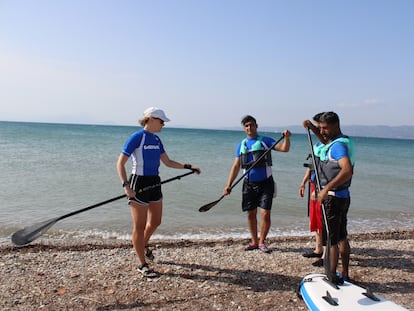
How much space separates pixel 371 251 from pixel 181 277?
3.48 meters

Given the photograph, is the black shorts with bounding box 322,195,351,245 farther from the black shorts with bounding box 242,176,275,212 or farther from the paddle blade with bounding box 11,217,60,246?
the paddle blade with bounding box 11,217,60,246

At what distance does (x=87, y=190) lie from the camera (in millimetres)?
11492

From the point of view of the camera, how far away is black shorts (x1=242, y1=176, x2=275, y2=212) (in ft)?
17.5

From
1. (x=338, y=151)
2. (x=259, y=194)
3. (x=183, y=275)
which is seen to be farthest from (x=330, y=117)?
(x=183, y=275)

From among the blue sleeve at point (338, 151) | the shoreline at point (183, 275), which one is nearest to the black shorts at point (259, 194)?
the shoreline at point (183, 275)

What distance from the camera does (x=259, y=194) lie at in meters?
5.42

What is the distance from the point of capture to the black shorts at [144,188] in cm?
427

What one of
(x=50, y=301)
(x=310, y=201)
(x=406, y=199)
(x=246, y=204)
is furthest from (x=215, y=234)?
(x=406, y=199)

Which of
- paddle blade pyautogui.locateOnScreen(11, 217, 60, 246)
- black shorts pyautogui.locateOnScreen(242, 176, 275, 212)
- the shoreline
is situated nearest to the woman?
the shoreline

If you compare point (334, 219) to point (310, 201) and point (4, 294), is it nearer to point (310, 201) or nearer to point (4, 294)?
point (310, 201)

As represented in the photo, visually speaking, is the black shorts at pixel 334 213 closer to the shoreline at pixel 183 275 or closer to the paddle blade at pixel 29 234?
the shoreline at pixel 183 275

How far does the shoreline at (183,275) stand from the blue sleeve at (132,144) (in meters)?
1.70

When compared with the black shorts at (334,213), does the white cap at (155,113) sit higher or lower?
higher

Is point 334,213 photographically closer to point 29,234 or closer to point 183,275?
point 183,275
